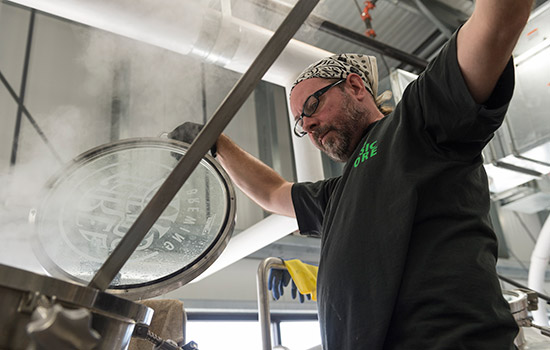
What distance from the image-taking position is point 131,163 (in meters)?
0.99

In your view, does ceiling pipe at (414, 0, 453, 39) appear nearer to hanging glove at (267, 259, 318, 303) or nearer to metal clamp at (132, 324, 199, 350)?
hanging glove at (267, 259, 318, 303)

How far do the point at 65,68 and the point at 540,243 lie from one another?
3411mm

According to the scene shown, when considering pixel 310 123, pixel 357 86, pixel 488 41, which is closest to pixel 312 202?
pixel 310 123

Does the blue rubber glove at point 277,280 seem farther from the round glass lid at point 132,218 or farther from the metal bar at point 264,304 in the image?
the round glass lid at point 132,218

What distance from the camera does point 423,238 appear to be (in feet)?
2.48

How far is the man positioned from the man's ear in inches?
8.8

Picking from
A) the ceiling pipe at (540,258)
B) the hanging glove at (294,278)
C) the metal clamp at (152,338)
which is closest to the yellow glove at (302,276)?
the hanging glove at (294,278)

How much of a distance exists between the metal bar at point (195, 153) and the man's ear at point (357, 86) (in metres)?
0.55

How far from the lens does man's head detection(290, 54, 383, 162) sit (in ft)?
3.57

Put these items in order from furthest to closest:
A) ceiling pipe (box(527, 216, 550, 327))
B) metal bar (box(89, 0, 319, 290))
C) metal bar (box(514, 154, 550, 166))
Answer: ceiling pipe (box(527, 216, 550, 327)), metal bar (box(514, 154, 550, 166)), metal bar (box(89, 0, 319, 290))

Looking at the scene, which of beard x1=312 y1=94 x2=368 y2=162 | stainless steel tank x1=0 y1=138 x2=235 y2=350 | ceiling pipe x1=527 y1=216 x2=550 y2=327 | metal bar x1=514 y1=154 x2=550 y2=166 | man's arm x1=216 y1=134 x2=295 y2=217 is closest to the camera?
stainless steel tank x1=0 y1=138 x2=235 y2=350

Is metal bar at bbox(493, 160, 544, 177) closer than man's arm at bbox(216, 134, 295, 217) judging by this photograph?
No

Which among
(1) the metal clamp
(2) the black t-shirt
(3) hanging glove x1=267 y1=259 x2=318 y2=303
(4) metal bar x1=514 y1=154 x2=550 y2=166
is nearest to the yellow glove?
(3) hanging glove x1=267 y1=259 x2=318 y2=303

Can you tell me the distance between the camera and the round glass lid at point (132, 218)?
A: 87 cm
